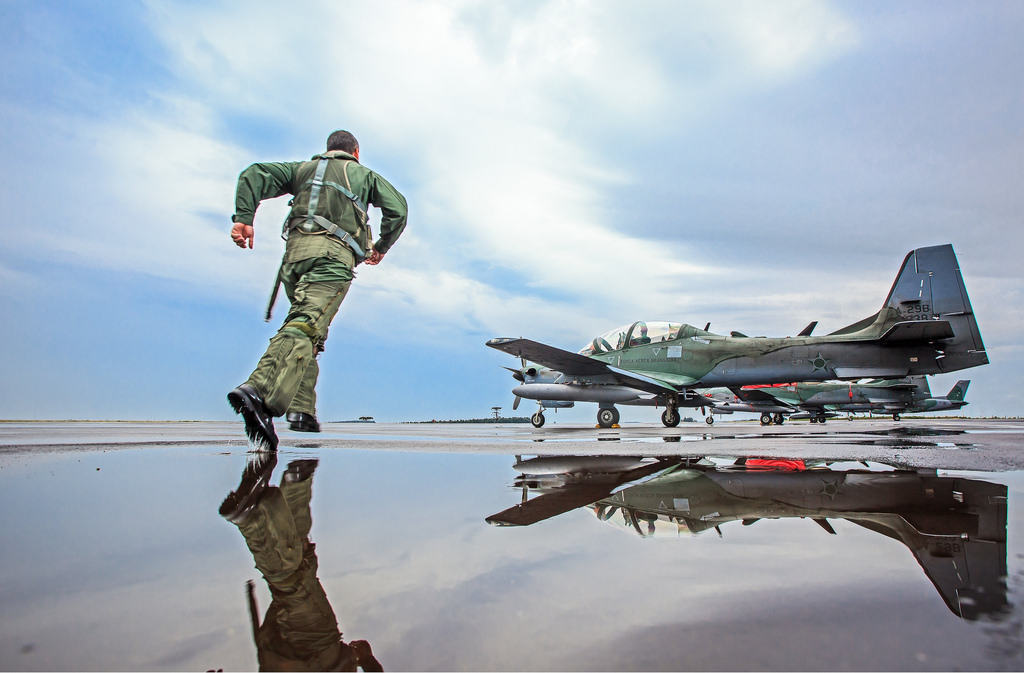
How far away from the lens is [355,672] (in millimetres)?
566

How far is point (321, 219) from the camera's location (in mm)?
3381

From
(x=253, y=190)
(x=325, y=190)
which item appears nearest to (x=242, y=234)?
(x=253, y=190)

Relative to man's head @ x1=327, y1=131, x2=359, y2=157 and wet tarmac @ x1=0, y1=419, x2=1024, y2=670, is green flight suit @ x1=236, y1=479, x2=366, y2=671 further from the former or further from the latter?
man's head @ x1=327, y1=131, x2=359, y2=157

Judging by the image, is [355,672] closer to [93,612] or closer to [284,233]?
[93,612]

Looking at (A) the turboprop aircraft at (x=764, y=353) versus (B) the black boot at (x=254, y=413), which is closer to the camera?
(B) the black boot at (x=254, y=413)

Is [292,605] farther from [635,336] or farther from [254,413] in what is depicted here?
[635,336]

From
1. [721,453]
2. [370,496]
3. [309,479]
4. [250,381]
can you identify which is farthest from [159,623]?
[721,453]

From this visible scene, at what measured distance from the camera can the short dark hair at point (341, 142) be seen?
156 inches

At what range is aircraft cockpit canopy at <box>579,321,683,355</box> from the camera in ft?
43.8

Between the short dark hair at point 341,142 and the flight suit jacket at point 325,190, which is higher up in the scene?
the short dark hair at point 341,142

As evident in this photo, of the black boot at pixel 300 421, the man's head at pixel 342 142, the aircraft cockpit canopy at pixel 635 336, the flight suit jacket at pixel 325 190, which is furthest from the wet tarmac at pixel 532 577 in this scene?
the aircraft cockpit canopy at pixel 635 336

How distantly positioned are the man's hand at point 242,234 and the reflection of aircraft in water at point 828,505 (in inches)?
93.1

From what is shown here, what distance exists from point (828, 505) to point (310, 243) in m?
3.12

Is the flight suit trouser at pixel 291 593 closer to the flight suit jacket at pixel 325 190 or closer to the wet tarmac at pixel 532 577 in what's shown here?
the wet tarmac at pixel 532 577
